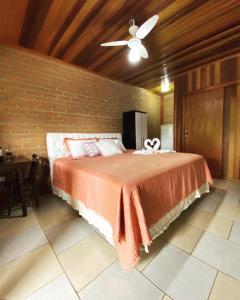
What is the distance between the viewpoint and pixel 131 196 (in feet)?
4.12

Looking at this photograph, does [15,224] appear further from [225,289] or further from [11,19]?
[11,19]

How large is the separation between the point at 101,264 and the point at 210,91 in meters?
4.00

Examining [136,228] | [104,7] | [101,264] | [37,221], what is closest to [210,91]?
[104,7]

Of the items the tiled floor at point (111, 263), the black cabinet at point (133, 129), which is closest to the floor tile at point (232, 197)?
the tiled floor at point (111, 263)

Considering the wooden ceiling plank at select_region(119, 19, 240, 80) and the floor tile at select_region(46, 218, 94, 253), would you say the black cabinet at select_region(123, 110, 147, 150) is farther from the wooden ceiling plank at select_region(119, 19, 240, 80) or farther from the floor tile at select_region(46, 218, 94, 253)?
the floor tile at select_region(46, 218, 94, 253)

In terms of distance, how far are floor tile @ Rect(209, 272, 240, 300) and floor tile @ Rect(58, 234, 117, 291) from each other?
2.53 feet

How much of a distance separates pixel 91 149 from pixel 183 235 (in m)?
1.94

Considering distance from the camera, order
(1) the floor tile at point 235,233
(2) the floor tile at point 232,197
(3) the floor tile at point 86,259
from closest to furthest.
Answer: (3) the floor tile at point 86,259
(1) the floor tile at point 235,233
(2) the floor tile at point 232,197

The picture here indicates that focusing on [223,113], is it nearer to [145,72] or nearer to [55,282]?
[145,72]

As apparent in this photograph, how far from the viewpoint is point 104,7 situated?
1.88m

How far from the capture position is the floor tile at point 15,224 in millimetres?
1800

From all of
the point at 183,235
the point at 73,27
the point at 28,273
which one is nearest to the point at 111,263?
the point at 28,273

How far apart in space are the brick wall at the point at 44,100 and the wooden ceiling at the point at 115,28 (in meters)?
0.25

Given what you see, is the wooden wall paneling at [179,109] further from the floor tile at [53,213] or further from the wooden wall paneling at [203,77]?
the floor tile at [53,213]
